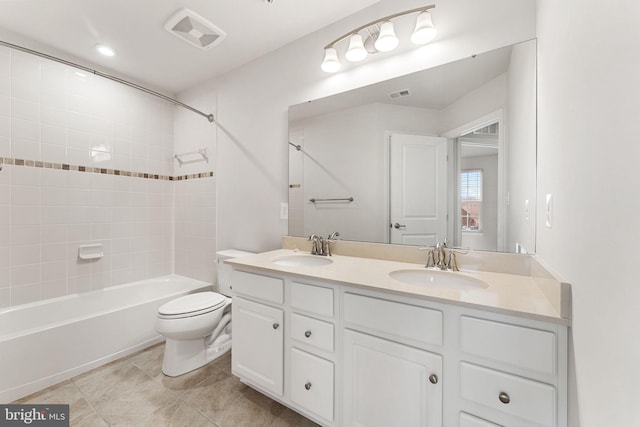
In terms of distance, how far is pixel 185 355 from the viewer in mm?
1814

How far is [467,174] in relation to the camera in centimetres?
136

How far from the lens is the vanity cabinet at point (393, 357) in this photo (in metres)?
0.79

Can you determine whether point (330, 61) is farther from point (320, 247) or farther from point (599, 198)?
point (599, 198)

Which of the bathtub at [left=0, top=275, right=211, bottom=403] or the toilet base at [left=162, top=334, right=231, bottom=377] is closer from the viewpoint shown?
the bathtub at [left=0, top=275, right=211, bottom=403]

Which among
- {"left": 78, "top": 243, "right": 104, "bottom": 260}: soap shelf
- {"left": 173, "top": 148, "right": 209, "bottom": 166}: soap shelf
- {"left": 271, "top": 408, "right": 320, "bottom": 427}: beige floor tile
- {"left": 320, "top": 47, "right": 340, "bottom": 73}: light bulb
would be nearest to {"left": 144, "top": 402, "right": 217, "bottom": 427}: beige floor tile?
{"left": 271, "top": 408, "right": 320, "bottom": 427}: beige floor tile

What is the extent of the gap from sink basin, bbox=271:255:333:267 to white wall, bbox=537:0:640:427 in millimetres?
1169

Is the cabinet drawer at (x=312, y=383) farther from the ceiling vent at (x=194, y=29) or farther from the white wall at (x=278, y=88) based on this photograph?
the ceiling vent at (x=194, y=29)

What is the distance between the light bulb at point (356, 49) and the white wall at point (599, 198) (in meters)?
0.92

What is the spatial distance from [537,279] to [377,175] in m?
0.95

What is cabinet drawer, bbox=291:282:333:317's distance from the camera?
46.6 inches

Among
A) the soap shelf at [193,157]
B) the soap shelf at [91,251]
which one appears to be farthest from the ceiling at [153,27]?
the soap shelf at [91,251]

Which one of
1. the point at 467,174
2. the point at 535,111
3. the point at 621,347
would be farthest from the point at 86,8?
the point at 621,347

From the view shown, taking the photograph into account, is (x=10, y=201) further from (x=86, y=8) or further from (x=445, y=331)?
(x=445, y=331)

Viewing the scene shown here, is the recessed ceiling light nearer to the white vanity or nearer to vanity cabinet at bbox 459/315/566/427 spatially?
the white vanity
